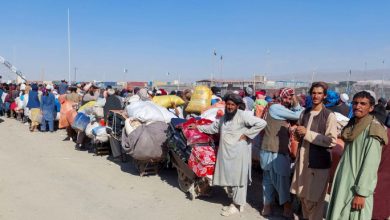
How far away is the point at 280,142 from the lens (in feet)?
13.5

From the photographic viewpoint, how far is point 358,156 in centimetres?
273

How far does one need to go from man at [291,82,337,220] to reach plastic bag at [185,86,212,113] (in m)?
3.43

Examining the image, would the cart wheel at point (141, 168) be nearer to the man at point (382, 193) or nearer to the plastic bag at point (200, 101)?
the plastic bag at point (200, 101)

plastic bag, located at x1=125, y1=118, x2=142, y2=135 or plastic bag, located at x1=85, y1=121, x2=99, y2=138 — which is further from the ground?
plastic bag, located at x1=125, y1=118, x2=142, y2=135

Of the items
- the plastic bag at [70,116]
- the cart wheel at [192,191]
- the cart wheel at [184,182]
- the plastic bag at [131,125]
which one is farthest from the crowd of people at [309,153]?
the plastic bag at [70,116]

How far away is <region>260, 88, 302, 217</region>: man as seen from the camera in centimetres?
409

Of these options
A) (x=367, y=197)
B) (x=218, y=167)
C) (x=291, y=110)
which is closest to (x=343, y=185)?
(x=367, y=197)

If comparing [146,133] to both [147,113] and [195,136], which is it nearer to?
[147,113]

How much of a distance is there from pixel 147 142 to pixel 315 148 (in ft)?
9.41

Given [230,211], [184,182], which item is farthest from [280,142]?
[184,182]

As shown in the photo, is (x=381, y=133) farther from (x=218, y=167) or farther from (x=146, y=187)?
(x=146, y=187)

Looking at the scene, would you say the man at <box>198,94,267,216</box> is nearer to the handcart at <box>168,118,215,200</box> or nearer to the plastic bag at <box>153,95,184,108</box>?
the handcart at <box>168,118,215,200</box>

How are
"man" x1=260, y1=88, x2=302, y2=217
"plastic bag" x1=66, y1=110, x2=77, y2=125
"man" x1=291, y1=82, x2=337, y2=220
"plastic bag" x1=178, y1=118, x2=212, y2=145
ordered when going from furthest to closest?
"plastic bag" x1=66, y1=110, x2=77, y2=125
"plastic bag" x1=178, y1=118, x2=212, y2=145
"man" x1=260, y1=88, x2=302, y2=217
"man" x1=291, y1=82, x2=337, y2=220

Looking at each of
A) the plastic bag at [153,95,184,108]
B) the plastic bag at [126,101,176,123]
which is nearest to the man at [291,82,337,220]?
the plastic bag at [126,101,176,123]
